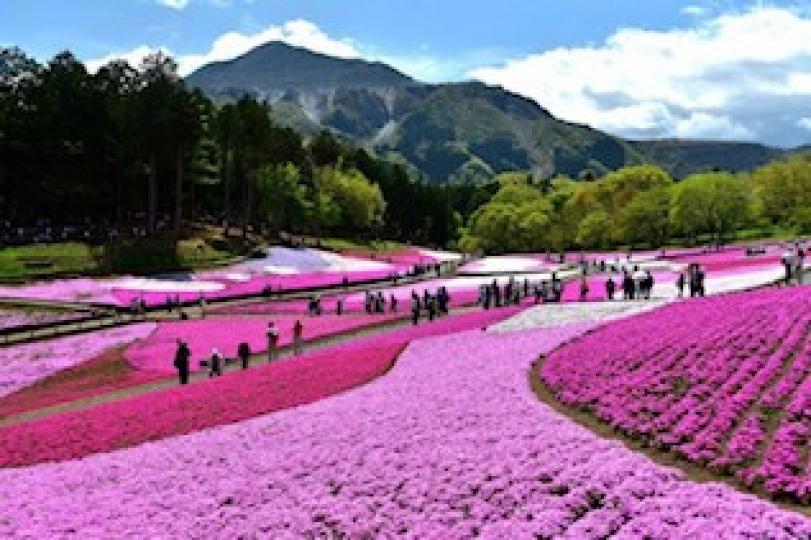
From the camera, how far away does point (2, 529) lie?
63.2ft

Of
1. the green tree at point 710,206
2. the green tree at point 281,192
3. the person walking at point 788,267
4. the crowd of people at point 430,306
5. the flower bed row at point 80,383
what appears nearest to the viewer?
the flower bed row at point 80,383

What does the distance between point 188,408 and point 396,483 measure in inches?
536

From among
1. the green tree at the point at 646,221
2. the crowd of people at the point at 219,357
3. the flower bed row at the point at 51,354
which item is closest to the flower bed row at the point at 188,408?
the crowd of people at the point at 219,357

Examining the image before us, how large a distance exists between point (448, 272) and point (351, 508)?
82570mm

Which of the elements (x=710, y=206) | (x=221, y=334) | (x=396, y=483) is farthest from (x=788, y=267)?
(x=710, y=206)

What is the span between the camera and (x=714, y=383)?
23016 millimetres

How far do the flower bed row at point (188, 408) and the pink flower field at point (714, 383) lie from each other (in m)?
7.71

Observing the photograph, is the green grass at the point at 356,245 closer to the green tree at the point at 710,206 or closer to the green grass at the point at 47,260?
the green tree at the point at 710,206

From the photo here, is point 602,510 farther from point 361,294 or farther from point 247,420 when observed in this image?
point 361,294

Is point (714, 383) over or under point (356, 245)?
over

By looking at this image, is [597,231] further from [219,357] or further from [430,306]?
[219,357]

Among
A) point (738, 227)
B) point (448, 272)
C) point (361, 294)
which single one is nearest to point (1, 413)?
point (361, 294)

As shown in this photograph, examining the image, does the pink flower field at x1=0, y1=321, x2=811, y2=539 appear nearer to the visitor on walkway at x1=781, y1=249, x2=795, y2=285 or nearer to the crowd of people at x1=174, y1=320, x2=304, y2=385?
the crowd of people at x1=174, y1=320, x2=304, y2=385

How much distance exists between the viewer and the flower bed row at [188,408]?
27.5 metres
